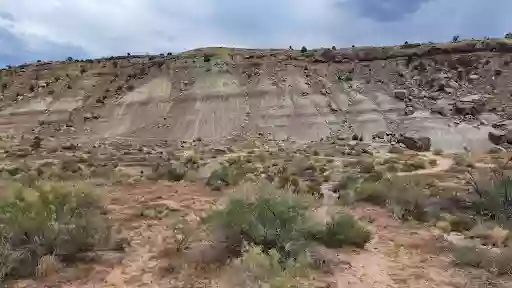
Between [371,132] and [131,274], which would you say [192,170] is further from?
[371,132]

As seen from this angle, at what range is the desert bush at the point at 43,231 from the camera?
6949mm

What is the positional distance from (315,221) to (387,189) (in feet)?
15.7

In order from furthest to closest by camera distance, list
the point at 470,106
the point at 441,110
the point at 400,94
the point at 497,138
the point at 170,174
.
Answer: the point at 400,94, the point at 441,110, the point at 470,106, the point at 497,138, the point at 170,174

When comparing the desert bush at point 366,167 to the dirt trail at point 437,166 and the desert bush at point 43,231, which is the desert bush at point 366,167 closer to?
the dirt trail at point 437,166

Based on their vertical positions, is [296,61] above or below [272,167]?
above

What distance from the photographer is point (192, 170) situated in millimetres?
18141

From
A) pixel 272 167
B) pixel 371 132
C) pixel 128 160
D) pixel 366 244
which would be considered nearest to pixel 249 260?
pixel 366 244

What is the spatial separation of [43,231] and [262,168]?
12084mm

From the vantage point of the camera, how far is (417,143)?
27953 millimetres

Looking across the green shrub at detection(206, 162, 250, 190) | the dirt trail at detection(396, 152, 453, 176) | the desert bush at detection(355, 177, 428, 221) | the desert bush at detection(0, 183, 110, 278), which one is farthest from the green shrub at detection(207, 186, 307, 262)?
the dirt trail at detection(396, 152, 453, 176)

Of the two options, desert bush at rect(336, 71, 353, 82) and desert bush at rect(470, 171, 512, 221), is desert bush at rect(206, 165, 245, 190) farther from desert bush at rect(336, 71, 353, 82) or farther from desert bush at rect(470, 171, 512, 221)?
desert bush at rect(336, 71, 353, 82)

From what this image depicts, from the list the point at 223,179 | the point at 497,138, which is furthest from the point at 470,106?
the point at 223,179

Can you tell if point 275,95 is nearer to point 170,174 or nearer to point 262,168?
point 262,168

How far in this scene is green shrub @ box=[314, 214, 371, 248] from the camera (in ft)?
27.8
